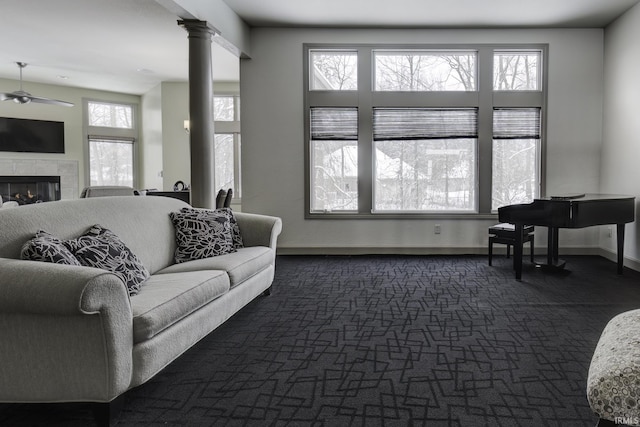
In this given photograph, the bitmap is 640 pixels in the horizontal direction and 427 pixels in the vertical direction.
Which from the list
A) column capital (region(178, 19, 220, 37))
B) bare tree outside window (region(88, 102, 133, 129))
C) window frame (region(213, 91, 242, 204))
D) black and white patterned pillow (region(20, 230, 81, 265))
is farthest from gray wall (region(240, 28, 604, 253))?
bare tree outside window (region(88, 102, 133, 129))

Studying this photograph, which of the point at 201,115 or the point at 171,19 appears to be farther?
the point at 171,19

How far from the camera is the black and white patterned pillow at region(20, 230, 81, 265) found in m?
2.09

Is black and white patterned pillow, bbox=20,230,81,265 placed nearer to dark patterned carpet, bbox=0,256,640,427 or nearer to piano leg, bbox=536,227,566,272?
dark patterned carpet, bbox=0,256,640,427

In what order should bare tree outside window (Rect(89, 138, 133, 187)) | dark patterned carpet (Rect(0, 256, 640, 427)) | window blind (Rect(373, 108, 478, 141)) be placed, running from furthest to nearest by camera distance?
bare tree outside window (Rect(89, 138, 133, 187))
window blind (Rect(373, 108, 478, 141))
dark patterned carpet (Rect(0, 256, 640, 427))

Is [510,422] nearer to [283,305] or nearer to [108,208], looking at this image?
[283,305]

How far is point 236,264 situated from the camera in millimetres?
3182

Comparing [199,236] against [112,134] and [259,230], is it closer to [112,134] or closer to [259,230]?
[259,230]

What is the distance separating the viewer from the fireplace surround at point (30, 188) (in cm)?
823

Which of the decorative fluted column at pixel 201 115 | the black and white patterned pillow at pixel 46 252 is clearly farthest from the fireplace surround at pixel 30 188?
the black and white patterned pillow at pixel 46 252

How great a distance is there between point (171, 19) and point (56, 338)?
15.0ft

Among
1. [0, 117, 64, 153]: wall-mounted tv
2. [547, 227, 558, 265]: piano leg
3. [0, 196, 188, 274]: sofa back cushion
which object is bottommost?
[547, 227, 558, 265]: piano leg

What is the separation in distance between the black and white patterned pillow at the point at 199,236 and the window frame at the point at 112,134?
6.56 meters

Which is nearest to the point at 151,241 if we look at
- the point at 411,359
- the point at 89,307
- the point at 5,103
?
the point at 89,307

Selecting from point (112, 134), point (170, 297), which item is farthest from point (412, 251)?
point (112, 134)
